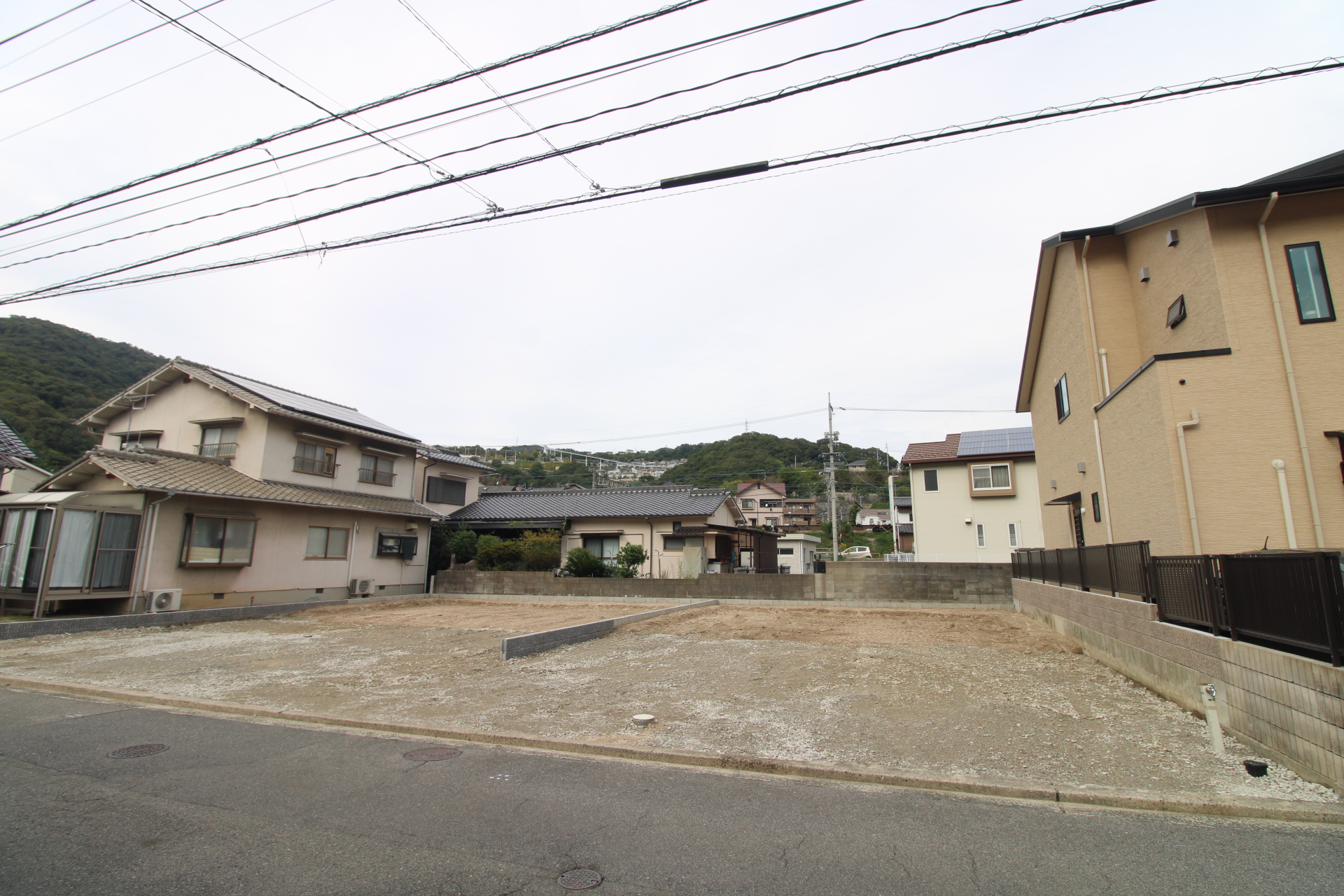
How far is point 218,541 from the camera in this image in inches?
608

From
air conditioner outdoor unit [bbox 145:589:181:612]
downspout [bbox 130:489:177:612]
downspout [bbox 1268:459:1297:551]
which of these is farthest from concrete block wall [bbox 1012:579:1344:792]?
downspout [bbox 130:489:177:612]

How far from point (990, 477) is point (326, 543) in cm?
2252

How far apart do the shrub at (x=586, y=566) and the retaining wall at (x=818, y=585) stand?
2.80 ft

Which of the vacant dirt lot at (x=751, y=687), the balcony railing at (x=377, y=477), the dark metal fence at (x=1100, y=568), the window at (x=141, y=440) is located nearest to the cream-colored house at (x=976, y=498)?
the dark metal fence at (x=1100, y=568)

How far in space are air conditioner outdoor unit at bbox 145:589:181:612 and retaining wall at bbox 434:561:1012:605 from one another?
8.51 meters

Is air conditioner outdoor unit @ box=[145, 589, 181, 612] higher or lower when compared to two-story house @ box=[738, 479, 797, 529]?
lower

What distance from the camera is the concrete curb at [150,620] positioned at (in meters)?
10.9

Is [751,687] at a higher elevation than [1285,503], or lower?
lower

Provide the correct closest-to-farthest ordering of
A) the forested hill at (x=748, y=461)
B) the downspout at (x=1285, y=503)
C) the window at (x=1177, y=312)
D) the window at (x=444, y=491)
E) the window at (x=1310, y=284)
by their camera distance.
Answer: the downspout at (x=1285, y=503) → the window at (x=1310, y=284) → the window at (x=1177, y=312) → the window at (x=444, y=491) → the forested hill at (x=748, y=461)

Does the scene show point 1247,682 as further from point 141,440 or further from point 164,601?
point 141,440

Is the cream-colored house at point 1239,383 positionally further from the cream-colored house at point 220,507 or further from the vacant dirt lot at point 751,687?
the cream-colored house at point 220,507

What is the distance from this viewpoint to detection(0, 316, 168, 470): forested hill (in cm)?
2389

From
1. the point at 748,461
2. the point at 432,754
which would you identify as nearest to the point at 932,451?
the point at 432,754

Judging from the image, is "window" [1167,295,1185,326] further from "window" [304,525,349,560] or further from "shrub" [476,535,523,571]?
"window" [304,525,349,560]
